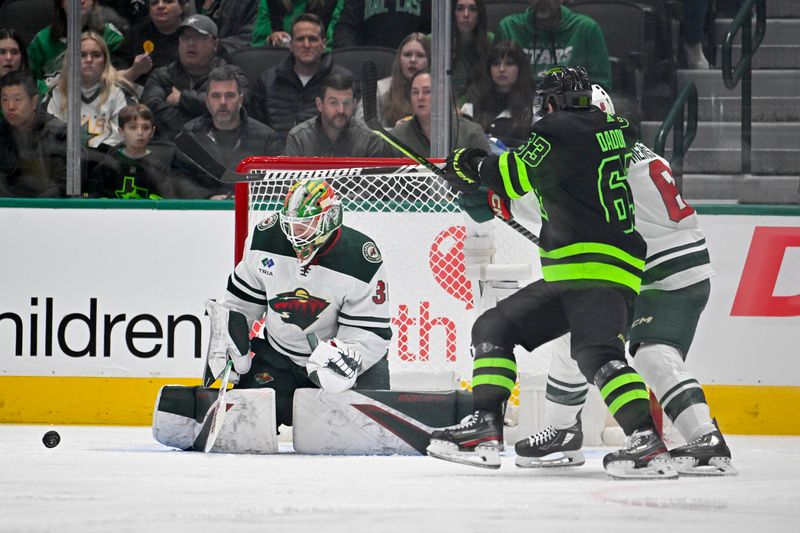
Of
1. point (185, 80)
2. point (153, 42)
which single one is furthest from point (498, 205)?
point (153, 42)

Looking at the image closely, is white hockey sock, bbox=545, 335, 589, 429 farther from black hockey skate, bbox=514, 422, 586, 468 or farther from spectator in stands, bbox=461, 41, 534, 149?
spectator in stands, bbox=461, 41, 534, 149

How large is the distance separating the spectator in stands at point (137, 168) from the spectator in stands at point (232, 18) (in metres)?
0.47

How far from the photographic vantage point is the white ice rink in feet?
9.70

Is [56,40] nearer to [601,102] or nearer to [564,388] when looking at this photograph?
[601,102]

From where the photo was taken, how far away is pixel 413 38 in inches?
226

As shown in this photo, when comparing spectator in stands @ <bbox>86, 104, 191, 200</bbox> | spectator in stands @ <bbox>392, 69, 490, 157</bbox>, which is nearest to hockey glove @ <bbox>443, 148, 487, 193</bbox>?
spectator in stands @ <bbox>392, 69, 490, 157</bbox>

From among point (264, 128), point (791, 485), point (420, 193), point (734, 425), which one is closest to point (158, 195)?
point (264, 128)

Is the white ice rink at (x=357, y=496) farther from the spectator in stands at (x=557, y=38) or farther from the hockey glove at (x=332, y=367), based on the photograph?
the spectator in stands at (x=557, y=38)

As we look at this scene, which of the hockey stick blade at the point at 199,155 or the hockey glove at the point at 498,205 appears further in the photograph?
the hockey stick blade at the point at 199,155

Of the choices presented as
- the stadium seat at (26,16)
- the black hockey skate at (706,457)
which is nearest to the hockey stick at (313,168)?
the stadium seat at (26,16)

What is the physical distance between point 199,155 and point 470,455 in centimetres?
228

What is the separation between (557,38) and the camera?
18.9 feet

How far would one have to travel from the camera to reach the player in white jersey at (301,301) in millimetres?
4664

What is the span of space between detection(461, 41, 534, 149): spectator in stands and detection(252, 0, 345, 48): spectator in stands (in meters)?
0.70
